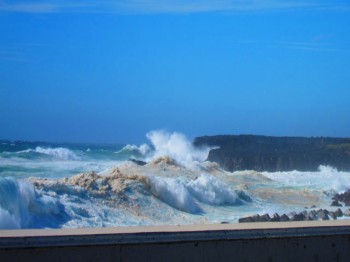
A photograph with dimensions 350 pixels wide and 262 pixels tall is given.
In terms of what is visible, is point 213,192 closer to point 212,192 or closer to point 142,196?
point 212,192

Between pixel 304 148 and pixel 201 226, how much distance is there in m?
52.4

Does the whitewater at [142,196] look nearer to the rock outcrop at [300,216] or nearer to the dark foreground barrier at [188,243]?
the rock outcrop at [300,216]

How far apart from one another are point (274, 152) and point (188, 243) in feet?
161

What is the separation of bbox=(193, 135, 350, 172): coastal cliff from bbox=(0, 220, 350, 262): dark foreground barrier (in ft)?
130


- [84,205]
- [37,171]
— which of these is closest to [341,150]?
[37,171]

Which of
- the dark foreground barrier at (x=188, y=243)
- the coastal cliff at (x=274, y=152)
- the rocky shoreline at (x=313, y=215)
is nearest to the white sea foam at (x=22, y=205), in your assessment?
the rocky shoreline at (x=313, y=215)

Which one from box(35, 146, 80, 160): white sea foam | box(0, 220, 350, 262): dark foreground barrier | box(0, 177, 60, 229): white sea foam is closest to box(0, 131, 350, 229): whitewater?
box(0, 177, 60, 229): white sea foam

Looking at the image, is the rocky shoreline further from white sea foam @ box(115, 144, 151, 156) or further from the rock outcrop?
white sea foam @ box(115, 144, 151, 156)

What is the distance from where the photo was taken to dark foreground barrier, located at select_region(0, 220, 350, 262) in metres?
5.33

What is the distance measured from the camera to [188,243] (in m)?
5.74

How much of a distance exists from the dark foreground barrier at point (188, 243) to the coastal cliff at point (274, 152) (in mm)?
39752

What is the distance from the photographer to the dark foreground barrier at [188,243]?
5.33 metres

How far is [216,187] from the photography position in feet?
84.6

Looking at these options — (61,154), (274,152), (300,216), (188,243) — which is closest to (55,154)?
(61,154)
